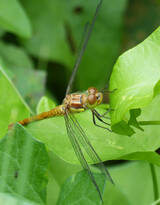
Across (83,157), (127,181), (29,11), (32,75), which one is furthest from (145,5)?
(83,157)

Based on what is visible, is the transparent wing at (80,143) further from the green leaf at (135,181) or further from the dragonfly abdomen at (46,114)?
the green leaf at (135,181)

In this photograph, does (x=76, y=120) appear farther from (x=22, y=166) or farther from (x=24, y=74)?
(x=24, y=74)

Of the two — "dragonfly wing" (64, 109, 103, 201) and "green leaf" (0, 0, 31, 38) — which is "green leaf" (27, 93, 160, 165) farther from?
"green leaf" (0, 0, 31, 38)

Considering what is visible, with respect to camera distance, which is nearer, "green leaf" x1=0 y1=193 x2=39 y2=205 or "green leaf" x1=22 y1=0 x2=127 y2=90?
"green leaf" x1=0 y1=193 x2=39 y2=205

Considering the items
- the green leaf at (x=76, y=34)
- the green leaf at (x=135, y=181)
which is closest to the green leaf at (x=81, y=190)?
the green leaf at (x=135, y=181)

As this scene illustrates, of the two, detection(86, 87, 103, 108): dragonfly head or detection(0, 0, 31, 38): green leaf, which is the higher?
detection(0, 0, 31, 38): green leaf

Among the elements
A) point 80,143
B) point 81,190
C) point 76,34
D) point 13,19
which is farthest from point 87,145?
point 76,34

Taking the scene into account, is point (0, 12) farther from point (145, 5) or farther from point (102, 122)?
point (145, 5)

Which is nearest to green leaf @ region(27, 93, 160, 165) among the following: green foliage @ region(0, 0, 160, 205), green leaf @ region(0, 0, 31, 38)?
green foliage @ region(0, 0, 160, 205)
